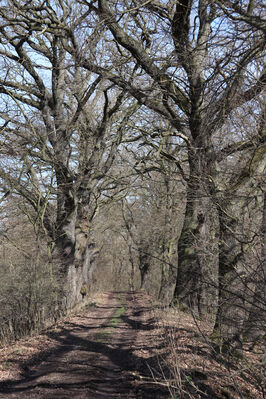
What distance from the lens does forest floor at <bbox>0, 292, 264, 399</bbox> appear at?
4512 millimetres

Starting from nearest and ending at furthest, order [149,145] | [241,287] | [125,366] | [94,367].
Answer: [241,287] < [94,367] < [125,366] < [149,145]

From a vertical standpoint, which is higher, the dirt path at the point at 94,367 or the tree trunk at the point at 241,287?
the tree trunk at the point at 241,287

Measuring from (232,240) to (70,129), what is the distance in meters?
9.21

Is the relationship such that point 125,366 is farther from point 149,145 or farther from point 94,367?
point 149,145

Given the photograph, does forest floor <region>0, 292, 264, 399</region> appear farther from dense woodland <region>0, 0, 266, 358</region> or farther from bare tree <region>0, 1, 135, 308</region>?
bare tree <region>0, 1, 135, 308</region>

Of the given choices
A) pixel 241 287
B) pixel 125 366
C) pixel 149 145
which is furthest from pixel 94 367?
pixel 149 145

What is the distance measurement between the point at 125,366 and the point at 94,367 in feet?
1.98

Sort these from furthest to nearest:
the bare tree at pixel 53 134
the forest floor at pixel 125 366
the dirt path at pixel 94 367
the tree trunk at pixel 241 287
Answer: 1. the bare tree at pixel 53 134
2. the dirt path at pixel 94 367
3. the forest floor at pixel 125 366
4. the tree trunk at pixel 241 287

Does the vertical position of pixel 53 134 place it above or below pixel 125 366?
above

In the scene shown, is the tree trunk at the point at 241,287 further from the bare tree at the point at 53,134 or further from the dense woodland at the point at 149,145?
the bare tree at the point at 53,134

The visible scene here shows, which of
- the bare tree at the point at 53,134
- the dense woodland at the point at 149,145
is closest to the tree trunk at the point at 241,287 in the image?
the dense woodland at the point at 149,145

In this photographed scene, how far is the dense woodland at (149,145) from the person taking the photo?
15.7 ft

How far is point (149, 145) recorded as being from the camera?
452 inches


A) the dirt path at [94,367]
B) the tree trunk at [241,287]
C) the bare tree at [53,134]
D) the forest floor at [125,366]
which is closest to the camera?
the tree trunk at [241,287]
